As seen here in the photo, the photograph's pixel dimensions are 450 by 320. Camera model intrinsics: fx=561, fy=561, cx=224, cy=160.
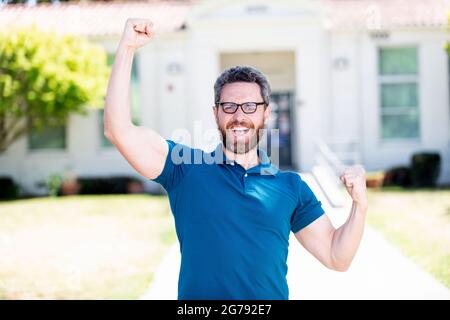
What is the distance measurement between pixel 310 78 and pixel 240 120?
41.5ft

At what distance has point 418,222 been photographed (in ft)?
29.5

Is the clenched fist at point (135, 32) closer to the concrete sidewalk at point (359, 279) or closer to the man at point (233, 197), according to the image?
the man at point (233, 197)

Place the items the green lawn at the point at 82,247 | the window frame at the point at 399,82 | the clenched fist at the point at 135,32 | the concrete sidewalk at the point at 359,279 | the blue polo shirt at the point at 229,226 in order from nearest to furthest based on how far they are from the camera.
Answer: the blue polo shirt at the point at 229,226, the clenched fist at the point at 135,32, the concrete sidewalk at the point at 359,279, the green lawn at the point at 82,247, the window frame at the point at 399,82

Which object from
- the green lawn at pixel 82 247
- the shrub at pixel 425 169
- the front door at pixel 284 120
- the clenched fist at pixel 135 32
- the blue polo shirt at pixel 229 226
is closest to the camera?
the blue polo shirt at pixel 229 226

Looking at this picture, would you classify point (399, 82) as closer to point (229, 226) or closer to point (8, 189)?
point (8, 189)

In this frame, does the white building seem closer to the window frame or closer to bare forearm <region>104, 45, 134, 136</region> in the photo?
the window frame

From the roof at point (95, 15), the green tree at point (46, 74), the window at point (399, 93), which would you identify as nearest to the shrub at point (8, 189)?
the green tree at point (46, 74)

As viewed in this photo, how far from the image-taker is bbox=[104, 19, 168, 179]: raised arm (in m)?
2.15

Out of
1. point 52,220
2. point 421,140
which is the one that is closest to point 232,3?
point 421,140

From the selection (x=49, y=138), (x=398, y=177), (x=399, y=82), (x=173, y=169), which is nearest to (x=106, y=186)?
(x=49, y=138)

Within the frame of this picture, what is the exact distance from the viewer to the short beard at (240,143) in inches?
90.7

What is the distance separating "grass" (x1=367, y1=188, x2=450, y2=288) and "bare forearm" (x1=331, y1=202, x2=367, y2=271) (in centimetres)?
366

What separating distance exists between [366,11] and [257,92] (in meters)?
14.4
